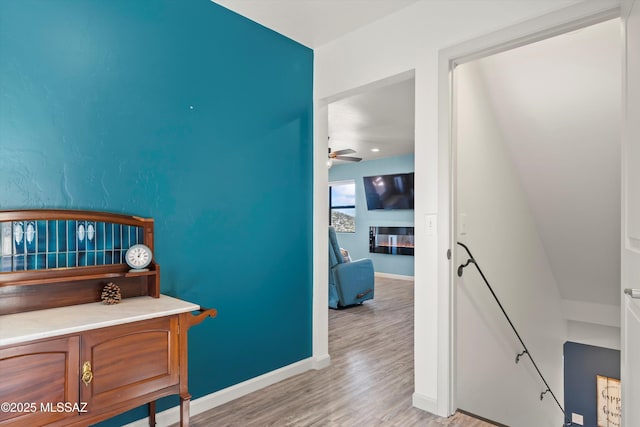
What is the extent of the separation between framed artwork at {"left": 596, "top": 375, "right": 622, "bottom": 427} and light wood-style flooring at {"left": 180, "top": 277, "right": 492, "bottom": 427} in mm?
3289

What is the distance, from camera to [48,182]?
1.79m

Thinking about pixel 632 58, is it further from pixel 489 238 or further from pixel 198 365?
pixel 198 365

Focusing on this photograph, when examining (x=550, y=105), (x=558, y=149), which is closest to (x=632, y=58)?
(x=550, y=105)

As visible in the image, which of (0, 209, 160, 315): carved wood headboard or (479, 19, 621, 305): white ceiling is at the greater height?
(479, 19, 621, 305): white ceiling

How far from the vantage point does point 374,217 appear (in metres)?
8.23

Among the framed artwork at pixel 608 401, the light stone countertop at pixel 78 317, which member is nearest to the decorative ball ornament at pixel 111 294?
the light stone countertop at pixel 78 317

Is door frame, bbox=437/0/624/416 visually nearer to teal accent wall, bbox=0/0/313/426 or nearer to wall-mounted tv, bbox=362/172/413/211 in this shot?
teal accent wall, bbox=0/0/313/426

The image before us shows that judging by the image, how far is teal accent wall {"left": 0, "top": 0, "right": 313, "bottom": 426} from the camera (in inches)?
69.9

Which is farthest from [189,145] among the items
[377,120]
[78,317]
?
[377,120]

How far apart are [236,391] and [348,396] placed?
0.75 meters

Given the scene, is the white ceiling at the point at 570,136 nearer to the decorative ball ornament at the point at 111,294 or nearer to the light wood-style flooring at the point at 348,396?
the light wood-style flooring at the point at 348,396

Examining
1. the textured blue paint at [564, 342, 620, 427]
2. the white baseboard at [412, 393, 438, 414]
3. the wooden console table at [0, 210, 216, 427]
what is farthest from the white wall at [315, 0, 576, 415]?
the textured blue paint at [564, 342, 620, 427]

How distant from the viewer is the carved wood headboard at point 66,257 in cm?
165

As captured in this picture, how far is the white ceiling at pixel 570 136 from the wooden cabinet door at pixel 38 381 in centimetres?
319
